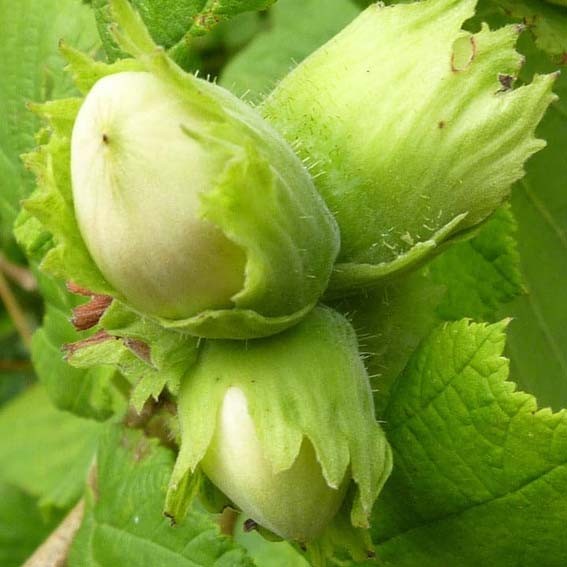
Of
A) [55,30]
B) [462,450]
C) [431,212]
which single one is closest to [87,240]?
[431,212]

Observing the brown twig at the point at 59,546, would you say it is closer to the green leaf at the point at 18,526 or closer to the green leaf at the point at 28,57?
the green leaf at the point at 28,57

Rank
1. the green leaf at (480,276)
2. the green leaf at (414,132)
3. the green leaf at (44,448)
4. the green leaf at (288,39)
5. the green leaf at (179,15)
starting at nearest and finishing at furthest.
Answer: the green leaf at (414,132), the green leaf at (179,15), the green leaf at (480,276), the green leaf at (288,39), the green leaf at (44,448)

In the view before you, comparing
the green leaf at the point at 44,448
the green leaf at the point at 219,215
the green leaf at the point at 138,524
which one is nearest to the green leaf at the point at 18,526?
the green leaf at the point at 44,448

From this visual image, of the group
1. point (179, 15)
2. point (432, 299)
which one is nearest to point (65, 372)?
point (179, 15)

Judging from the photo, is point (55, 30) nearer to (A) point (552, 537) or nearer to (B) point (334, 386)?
(B) point (334, 386)

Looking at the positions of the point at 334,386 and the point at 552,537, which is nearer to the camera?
the point at 334,386

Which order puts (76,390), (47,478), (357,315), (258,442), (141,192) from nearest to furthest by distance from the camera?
(141,192), (258,442), (357,315), (76,390), (47,478)

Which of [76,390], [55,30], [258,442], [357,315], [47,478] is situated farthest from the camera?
[47,478]
